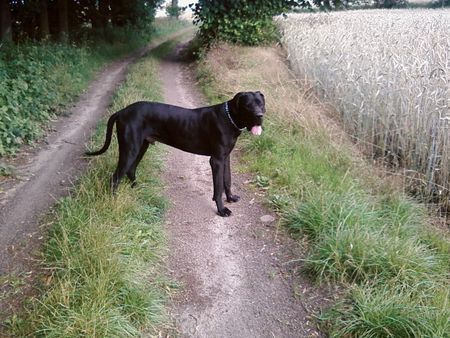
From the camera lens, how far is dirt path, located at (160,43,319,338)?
3061 millimetres

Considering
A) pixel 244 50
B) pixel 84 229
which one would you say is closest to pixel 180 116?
pixel 84 229

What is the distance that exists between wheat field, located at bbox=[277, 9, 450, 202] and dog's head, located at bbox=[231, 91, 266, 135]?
107 inches

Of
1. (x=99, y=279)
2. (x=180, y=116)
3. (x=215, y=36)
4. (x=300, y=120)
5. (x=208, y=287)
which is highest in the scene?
Answer: (x=215, y=36)

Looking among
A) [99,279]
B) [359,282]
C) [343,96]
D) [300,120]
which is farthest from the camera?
[343,96]

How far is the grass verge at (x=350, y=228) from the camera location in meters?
2.84

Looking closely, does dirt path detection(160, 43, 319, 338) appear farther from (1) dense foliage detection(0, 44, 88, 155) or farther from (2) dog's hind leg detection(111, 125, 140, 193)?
(1) dense foliage detection(0, 44, 88, 155)

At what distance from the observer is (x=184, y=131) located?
4.39 meters

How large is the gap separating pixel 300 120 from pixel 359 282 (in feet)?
13.1

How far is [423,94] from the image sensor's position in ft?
19.0

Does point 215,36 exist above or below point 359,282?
above

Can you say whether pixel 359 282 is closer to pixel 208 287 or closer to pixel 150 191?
pixel 208 287

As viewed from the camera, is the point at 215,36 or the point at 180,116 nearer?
the point at 180,116

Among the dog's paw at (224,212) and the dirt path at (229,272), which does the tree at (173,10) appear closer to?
the dirt path at (229,272)

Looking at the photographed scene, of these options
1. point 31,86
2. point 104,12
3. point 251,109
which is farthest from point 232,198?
point 104,12
